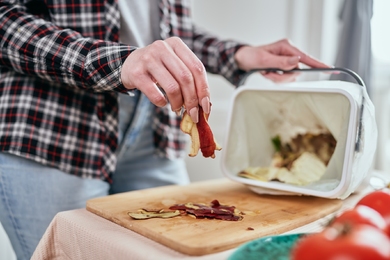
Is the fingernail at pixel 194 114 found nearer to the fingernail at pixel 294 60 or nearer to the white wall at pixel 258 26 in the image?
the fingernail at pixel 294 60

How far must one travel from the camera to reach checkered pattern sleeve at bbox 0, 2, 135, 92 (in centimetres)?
90

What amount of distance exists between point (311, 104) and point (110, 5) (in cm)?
50

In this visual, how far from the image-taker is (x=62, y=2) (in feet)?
3.46

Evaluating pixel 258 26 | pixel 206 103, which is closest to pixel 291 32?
pixel 258 26

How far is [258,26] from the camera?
1845 mm

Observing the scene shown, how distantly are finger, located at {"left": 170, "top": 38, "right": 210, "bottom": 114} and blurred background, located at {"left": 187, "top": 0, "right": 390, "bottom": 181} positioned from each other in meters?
0.78

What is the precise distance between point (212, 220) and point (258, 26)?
4.01 ft

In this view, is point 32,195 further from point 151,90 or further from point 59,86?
point 151,90

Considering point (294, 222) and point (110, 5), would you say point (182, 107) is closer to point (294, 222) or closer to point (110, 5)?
point (294, 222)

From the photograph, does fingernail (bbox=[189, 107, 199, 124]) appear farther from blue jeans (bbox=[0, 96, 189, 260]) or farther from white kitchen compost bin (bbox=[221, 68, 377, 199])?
blue jeans (bbox=[0, 96, 189, 260])

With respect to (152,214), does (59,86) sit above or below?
above

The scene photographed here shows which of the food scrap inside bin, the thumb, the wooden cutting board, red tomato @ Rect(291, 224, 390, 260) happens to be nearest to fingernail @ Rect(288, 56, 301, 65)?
the thumb

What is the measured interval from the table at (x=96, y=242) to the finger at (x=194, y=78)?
0.76 feet

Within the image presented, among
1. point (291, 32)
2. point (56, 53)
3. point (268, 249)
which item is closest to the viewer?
point (268, 249)
